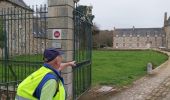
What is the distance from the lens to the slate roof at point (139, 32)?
111 m

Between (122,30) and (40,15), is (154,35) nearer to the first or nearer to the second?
(122,30)

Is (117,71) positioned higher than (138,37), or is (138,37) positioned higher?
(138,37)

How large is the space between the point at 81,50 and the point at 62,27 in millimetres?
1465

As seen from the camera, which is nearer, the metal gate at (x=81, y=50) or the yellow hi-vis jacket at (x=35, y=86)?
the yellow hi-vis jacket at (x=35, y=86)

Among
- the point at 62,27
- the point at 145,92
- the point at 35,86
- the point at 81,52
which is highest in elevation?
the point at 62,27

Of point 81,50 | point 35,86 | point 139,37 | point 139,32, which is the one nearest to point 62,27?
point 81,50

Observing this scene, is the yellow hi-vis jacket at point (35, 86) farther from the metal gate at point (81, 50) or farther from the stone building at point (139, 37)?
the stone building at point (139, 37)

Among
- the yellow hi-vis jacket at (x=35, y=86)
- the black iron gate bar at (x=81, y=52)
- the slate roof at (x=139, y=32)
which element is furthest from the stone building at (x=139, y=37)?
the yellow hi-vis jacket at (x=35, y=86)

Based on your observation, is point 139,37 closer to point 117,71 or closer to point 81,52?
point 117,71

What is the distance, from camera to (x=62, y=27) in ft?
26.8

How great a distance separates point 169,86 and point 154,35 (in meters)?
99.4

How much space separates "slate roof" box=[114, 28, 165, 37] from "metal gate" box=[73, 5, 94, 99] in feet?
333

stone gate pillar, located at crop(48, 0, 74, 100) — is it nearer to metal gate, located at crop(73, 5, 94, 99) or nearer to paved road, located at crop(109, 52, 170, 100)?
metal gate, located at crop(73, 5, 94, 99)

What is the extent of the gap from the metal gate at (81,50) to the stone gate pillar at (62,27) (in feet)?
1.49
